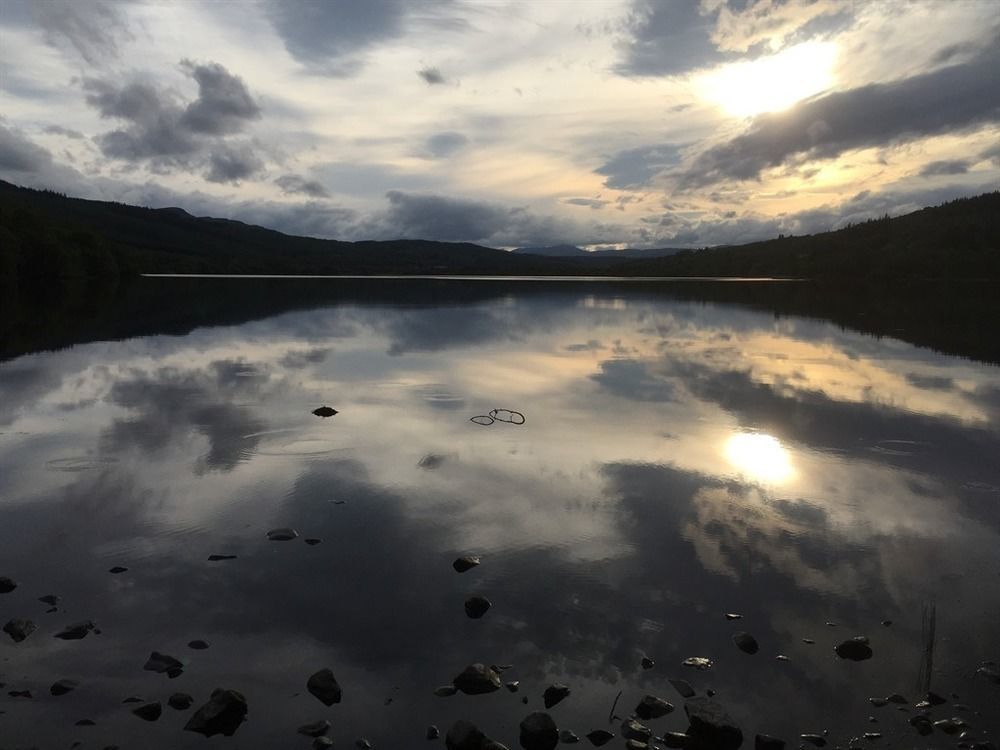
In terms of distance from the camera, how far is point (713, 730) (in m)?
8.37

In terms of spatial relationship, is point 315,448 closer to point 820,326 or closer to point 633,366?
point 633,366

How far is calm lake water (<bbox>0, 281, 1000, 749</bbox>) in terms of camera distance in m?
9.26

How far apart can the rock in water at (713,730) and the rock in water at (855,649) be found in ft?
9.31

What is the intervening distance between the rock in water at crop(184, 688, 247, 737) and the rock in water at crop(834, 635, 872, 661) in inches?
349

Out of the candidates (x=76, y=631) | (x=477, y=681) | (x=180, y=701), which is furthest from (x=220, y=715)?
(x=76, y=631)

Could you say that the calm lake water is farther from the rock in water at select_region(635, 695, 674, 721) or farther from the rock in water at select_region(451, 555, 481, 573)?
the rock in water at select_region(451, 555, 481, 573)

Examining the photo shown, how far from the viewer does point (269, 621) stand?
11211mm

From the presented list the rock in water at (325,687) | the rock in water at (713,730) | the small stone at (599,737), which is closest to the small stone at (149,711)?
the rock in water at (325,687)

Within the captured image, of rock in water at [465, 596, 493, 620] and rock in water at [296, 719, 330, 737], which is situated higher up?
rock in water at [465, 596, 493, 620]

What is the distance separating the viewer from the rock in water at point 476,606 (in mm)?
11484

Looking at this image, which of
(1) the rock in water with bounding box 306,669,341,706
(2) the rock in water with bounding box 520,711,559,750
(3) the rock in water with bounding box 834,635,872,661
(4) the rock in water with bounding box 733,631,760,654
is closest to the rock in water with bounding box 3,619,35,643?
(1) the rock in water with bounding box 306,669,341,706

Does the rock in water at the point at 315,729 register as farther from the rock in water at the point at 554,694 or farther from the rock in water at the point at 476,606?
the rock in water at the point at 476,606

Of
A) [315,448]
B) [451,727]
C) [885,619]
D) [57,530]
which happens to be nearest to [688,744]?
[451,727]

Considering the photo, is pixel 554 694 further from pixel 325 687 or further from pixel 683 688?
pixel 325 687
